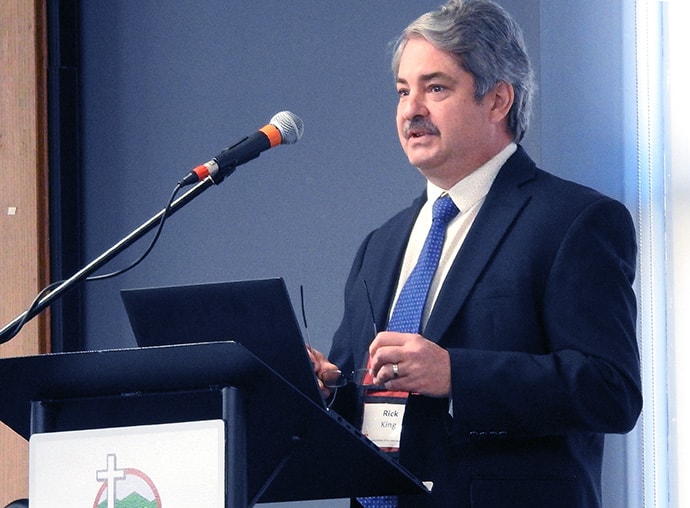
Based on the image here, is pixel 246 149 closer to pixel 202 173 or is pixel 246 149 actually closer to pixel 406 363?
pixel 202 173

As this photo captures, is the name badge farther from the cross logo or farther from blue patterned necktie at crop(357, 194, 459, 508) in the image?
the cross logo

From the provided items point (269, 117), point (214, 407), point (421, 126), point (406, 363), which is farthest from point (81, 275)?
point (269, 117)

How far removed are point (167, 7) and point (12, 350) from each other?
1084mm

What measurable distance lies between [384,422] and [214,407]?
572 mm

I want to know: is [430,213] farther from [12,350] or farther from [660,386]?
[12,350]

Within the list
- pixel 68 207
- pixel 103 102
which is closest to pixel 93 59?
pixel 103 102

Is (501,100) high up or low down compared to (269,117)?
down

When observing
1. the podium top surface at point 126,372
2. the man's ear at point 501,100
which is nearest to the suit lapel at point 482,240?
the man's ear at point 501,100

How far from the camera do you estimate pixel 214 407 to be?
1673 millimetres

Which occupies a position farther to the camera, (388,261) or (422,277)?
(388,261)

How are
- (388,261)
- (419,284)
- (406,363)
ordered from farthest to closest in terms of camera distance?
(388,261) < (419,284) < (406,363)

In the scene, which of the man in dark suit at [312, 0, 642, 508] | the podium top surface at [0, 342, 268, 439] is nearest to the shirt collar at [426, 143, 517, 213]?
the man in dark suit at [312, 0, 642, 508]

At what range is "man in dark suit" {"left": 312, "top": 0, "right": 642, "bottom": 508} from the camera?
201 centimetres

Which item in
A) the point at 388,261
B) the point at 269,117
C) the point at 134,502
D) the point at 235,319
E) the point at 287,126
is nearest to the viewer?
the point at 134,502
